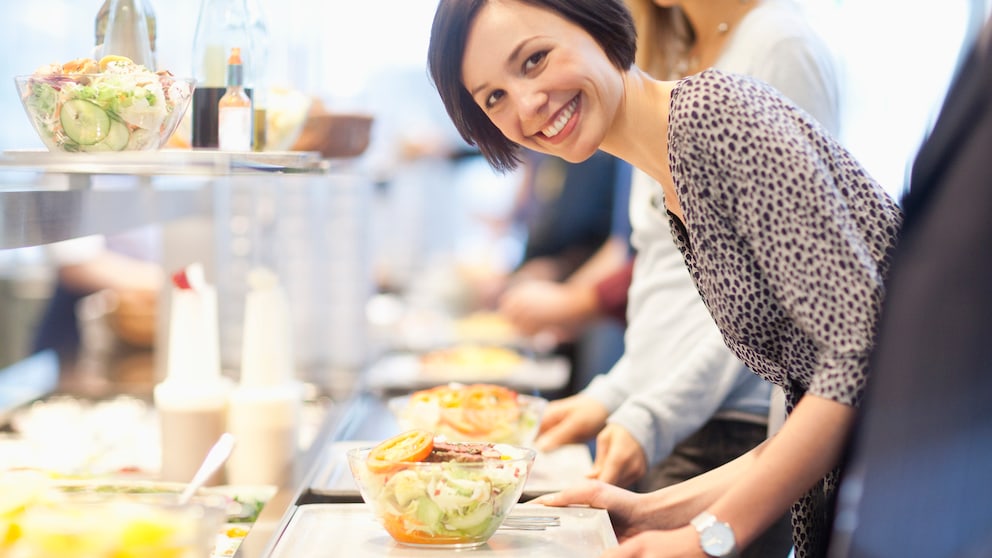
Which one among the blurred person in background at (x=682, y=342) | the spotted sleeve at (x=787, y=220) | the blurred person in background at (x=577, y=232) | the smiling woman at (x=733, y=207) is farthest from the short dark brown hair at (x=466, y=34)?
the blurred person in background at (x=577, y=232)

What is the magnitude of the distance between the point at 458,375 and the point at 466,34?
A: 198 cm

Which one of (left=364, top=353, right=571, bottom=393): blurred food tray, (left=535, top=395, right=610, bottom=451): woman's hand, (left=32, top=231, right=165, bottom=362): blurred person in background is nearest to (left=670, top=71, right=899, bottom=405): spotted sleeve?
(left=535, top=395, right=610, bottom=451): woman's hand

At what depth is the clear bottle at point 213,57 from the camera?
5.51 feet

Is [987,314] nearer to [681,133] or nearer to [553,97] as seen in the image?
[681,133]

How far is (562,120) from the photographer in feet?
4.91

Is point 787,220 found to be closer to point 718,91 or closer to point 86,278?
point 718,91

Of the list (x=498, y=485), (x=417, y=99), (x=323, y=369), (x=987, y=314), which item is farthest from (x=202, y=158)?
Result: (x=417, y=99)

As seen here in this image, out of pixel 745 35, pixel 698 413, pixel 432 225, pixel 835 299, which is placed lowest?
pixel 432 225

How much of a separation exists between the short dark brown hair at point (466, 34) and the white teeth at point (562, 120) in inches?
3.6

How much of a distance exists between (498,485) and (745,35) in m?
1.07

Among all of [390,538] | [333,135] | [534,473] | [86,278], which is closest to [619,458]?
[534,473]

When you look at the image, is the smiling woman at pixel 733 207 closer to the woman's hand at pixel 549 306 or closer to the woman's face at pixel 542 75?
the woman's face at pixel 542 75

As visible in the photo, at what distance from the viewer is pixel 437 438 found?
1.48 meters

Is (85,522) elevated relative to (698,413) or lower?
elevated
